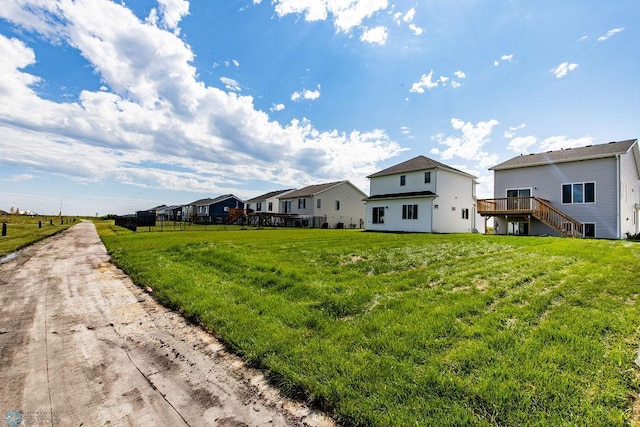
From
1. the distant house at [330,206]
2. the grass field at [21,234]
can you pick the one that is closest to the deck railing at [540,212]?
the distant house at [330,206]

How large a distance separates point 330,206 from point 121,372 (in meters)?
Result: 33.9

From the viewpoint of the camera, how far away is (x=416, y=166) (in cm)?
2464

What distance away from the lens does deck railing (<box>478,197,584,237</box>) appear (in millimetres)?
17737

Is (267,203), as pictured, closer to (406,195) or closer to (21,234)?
(406,195)

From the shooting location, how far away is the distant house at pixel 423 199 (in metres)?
22.8

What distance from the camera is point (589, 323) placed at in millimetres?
3861

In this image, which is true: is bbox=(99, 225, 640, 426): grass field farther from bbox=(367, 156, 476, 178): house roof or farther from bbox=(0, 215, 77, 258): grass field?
bbox=(367, 156, 476, 178): house roof

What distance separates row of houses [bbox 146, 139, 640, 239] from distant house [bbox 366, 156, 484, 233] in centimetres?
8

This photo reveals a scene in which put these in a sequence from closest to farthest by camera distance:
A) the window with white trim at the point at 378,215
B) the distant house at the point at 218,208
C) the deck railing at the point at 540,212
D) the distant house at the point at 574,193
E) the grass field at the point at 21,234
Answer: the grass field at the point at 21,234 < the distant house at the point at 574,193 < the deck railing at the point at 540,212 < the window with white trim at the point at 378,215 < the distant house at the point at 218,208

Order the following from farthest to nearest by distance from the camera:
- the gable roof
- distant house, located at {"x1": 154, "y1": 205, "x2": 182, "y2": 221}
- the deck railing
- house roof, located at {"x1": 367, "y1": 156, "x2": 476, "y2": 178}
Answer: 1. distant house, located at {"x1": 154, "y1": 205, "x2": 182, "y2": 221}
2. house roof, located at {"x1": 367, "y1": 156, "x2": 476, "y2": 178}
3. the gable roof
4. the deck railing

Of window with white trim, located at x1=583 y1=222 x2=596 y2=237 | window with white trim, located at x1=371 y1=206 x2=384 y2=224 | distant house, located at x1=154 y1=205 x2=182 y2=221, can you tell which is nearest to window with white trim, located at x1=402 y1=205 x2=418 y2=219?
window with white trim, located at x1=371 y1=206 x2=384 y2=224

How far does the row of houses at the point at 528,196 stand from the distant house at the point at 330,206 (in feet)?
30.6

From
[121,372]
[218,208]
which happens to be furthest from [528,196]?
[218,208]

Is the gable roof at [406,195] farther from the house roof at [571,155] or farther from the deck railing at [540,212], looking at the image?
the house roof at [571,155]
